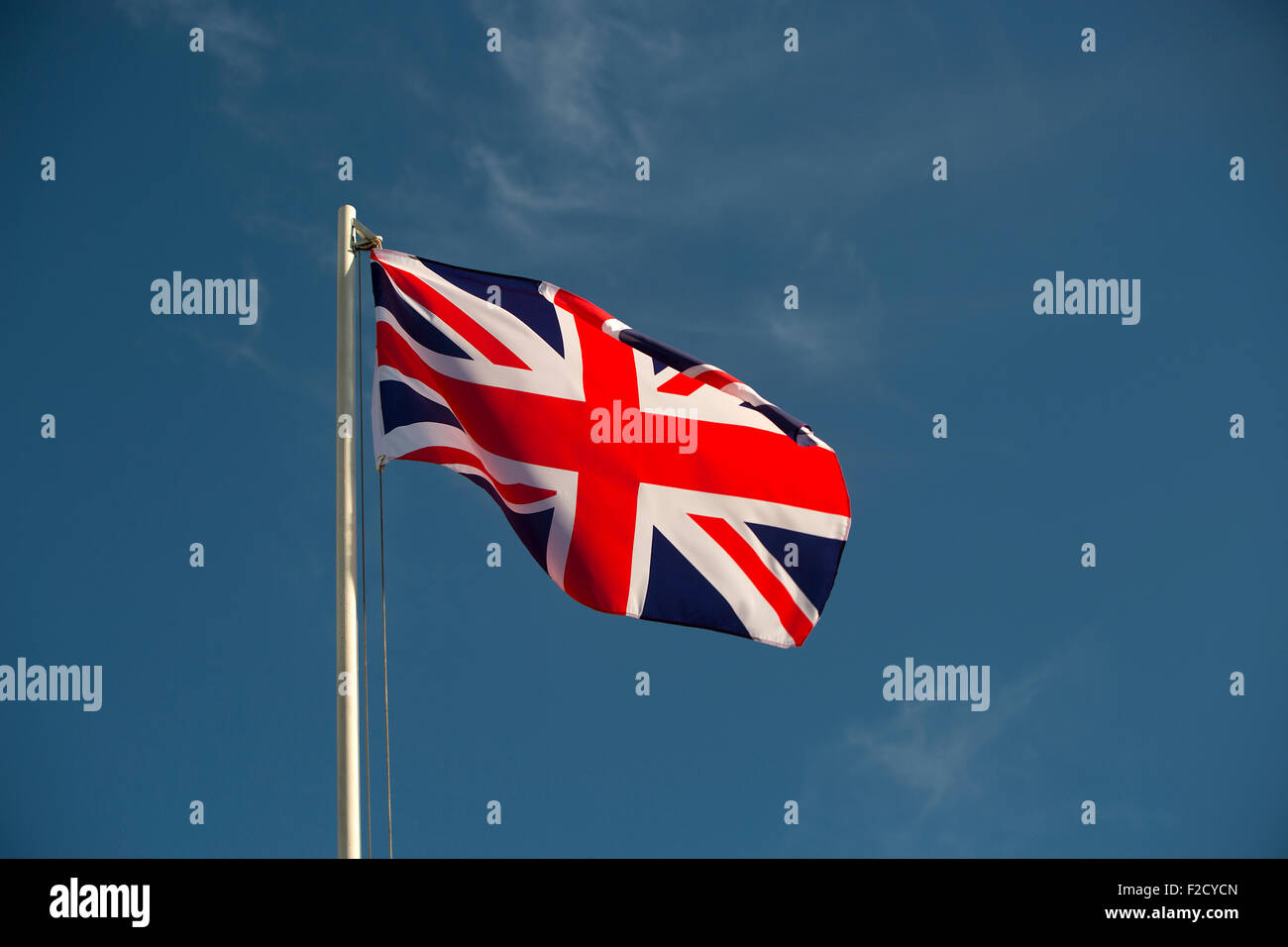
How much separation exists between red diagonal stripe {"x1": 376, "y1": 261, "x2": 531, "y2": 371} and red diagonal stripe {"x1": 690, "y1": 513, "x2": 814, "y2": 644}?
8.60 ft

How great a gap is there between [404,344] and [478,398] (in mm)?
954

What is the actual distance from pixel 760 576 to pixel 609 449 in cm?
207

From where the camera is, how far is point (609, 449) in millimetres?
12570

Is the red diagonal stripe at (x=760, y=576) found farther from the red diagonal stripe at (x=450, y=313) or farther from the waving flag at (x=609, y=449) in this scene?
the red diagonal stripe at (x=450, y=313)

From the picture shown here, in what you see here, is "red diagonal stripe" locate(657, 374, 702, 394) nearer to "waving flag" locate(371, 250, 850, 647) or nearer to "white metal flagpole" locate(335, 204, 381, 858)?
"waving flag" locate(371, 250, 850, 647)

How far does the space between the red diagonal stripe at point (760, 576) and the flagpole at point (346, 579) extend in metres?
3.70

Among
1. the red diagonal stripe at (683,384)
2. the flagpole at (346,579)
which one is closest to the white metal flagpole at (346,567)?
the flagpole at (346,579)

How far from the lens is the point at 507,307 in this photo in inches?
505

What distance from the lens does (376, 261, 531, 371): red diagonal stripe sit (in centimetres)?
1251

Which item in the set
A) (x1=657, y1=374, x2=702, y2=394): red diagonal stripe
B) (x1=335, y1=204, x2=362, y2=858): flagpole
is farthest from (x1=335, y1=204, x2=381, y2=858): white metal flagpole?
(x1=657, y1=374, x2=702, y2=394): red diagonal stripe

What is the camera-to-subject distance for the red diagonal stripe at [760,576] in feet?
40.9
